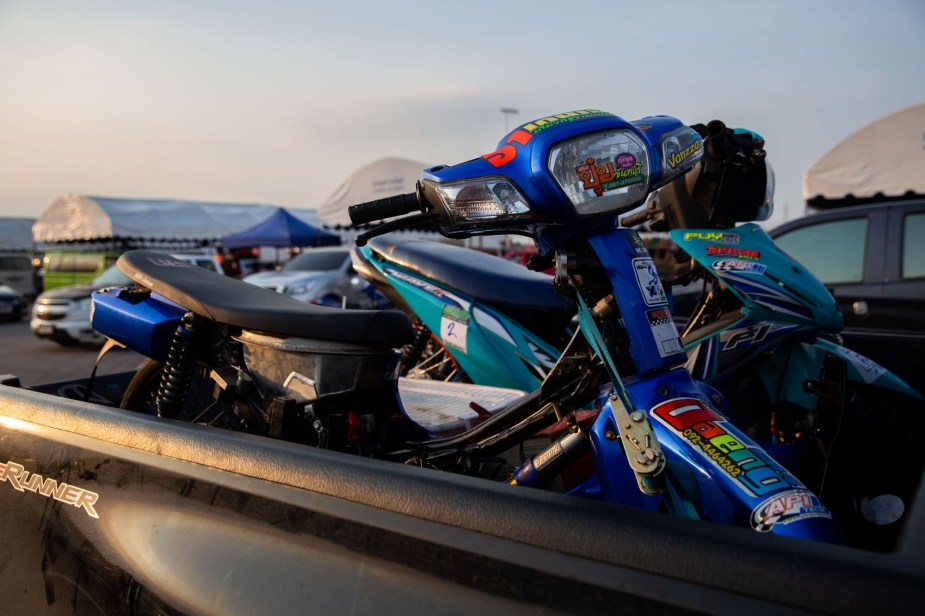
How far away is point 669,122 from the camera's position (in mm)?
1584

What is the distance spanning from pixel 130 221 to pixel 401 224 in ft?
87.3

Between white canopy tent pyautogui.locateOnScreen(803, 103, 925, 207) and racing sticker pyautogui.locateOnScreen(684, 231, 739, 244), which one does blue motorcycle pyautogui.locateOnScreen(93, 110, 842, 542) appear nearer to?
racing sticker pyautogui.locateOnScreen(684, 231, 739, 244)

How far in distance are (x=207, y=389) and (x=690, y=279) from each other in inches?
77.2

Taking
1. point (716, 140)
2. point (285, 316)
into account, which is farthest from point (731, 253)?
point (285, 316)

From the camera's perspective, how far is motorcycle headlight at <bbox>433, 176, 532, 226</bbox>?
1396 mm

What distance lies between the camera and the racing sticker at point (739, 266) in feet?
8.09

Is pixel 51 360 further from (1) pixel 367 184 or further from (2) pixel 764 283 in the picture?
(1) pixel 367 184

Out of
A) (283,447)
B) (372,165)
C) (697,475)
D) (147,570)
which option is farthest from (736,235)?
(372,165)

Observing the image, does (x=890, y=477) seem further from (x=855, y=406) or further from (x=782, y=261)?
(x=782, y=261)

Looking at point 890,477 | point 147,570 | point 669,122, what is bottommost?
point 890,477

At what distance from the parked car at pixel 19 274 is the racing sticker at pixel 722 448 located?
87.1 ft

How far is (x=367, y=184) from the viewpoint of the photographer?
69.7 ft

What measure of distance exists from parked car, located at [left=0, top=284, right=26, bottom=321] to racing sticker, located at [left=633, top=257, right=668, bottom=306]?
785 inches

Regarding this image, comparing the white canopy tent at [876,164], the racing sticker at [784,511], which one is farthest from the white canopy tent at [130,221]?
the racing sticker at [784,511]
